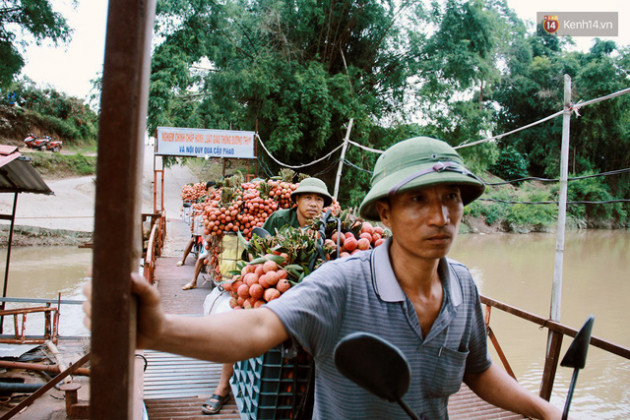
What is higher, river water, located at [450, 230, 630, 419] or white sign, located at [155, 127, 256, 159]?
white sign, located at [155, 127, 256, 159]

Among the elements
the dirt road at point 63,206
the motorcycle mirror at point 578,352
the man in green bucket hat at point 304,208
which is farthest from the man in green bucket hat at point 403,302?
the dirt road at point 63,206

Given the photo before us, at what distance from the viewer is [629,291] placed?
11.5 meters

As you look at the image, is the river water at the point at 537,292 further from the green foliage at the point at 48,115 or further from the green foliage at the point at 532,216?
the green foliage at the point at 48,115

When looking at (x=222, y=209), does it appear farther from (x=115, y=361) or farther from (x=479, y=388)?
(x=115, y=361)

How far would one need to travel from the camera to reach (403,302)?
109cm

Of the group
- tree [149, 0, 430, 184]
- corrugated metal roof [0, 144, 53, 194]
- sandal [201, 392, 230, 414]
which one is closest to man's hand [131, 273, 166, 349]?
sandal [201, 392, 230, 414]

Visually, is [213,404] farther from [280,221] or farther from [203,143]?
[203,143]

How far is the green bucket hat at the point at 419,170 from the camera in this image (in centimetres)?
105

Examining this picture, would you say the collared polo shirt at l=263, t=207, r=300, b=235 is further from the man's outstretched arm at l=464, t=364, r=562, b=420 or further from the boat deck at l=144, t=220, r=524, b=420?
the man's outstretched arm at l=464, t=364, r=562, b=420

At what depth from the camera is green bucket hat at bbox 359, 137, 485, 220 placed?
3.46 feet

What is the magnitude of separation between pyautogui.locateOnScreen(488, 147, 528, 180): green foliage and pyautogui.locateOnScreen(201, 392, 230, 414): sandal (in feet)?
93.5

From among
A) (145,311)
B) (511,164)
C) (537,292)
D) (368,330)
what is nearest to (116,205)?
(145,311)

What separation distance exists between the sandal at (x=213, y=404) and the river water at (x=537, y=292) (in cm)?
427

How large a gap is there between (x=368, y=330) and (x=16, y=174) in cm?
444
